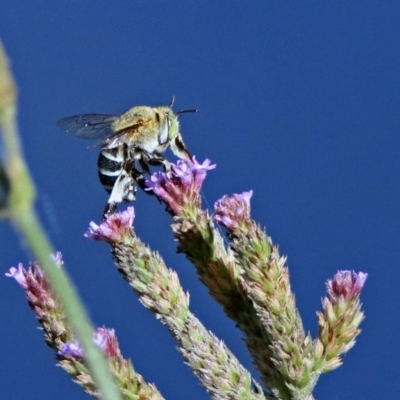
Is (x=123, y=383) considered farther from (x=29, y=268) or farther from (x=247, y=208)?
(x=247, y=208)

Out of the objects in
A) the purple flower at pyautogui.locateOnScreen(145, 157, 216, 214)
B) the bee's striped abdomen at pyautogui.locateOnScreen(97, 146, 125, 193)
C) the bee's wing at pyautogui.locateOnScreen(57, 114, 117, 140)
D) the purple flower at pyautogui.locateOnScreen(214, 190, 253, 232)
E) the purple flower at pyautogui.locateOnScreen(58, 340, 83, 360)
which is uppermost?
the bee's wing at pyautogui.locateOnScreen(57, 114, 117, 140)

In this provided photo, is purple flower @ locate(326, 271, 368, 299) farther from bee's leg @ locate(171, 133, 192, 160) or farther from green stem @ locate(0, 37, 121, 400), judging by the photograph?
green stem @ locate(0, 37, 121, 400)

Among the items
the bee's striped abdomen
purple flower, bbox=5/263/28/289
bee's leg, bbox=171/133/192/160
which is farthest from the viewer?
the bee's striped abdomen

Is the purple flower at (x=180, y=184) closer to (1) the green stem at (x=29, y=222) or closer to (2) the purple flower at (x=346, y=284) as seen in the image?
(2) the purple flower at (x=346, y=284)

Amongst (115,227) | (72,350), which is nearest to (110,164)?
(115,227)

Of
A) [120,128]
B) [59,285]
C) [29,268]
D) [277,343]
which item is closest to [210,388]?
[277,343]

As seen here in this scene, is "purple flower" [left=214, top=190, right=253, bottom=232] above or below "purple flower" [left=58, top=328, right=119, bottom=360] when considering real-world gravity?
above

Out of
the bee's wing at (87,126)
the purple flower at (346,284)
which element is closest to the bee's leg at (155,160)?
the bee's wing at (87,126)

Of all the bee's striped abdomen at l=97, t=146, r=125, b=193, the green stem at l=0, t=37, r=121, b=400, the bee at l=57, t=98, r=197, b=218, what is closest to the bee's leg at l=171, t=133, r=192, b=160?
the bee at l=57, t=98, r=197, b=218
